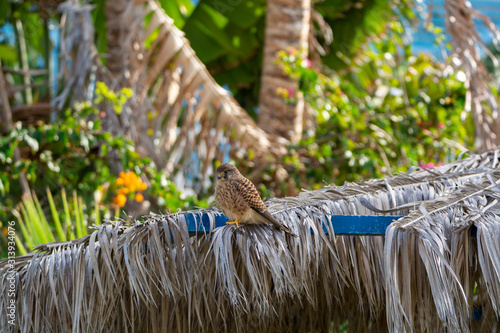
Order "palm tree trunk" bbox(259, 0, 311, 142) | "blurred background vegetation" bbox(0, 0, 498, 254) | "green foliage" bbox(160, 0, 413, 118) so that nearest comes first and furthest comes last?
"blurred background vegetation" bbox(0, 0, 498, 254), "palm tree trunk" bbox(259, 0, 311, 142), "green foliage" bbox(160, 0, 413, 118)

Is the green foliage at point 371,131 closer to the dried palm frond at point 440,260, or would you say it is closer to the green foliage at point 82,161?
the green foliage at point 82,161

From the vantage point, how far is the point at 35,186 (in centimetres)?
606

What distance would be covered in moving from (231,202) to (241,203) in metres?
0.07

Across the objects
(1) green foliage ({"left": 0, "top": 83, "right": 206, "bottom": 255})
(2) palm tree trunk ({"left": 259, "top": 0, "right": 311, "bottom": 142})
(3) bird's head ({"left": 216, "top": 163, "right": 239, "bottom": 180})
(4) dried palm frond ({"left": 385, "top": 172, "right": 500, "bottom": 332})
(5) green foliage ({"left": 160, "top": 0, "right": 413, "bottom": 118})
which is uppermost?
(5) green foliage ({"left": 160, "top": 0, "right": 413, "bottom": 118})

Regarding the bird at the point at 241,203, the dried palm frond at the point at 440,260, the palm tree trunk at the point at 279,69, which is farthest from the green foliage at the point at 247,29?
the dried palm frond at the point at 440,260

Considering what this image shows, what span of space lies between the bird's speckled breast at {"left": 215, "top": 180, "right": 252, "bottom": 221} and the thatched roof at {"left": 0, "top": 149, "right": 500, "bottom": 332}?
7 cm

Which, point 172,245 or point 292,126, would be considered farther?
point 292,126

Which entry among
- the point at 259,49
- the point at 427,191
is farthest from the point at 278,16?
the point at 427,191

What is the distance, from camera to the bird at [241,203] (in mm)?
2496

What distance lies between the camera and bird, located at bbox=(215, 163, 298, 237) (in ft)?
8.19

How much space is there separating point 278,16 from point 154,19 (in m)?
1.38

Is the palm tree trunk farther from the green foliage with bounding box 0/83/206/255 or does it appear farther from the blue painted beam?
the blue painted beam

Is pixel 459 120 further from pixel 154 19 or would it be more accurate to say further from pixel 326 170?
pixel 154 19

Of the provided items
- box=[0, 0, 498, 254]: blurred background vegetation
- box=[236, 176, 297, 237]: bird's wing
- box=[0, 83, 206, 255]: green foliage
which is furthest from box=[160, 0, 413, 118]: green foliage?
box=[236, 176, 297, 237]: bird's wing
